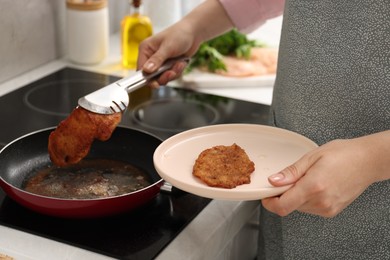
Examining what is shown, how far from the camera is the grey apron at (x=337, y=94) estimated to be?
1.04m

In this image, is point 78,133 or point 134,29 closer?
point 78,133

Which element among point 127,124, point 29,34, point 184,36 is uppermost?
point 184,36

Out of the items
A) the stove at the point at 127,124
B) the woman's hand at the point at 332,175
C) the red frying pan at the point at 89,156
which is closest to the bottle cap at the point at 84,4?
the stove at the point at 127,124

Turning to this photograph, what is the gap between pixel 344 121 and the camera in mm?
1103

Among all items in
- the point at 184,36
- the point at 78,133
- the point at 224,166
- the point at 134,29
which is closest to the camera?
the point at 224,166

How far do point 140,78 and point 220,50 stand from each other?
2.12 feet

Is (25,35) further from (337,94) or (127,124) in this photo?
(337,94)

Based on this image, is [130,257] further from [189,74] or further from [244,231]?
[189,74]

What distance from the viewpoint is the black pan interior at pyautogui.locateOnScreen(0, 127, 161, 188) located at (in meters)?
1.22

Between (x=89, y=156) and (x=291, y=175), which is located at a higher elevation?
(x=291, y=175)

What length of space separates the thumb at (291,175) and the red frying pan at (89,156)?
24cm

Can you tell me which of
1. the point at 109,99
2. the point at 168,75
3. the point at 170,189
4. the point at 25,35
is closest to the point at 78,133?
the point at 109,99

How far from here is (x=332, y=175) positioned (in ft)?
2.95

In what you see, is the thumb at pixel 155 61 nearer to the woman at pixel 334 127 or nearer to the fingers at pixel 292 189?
the woman at pixel 334 127
